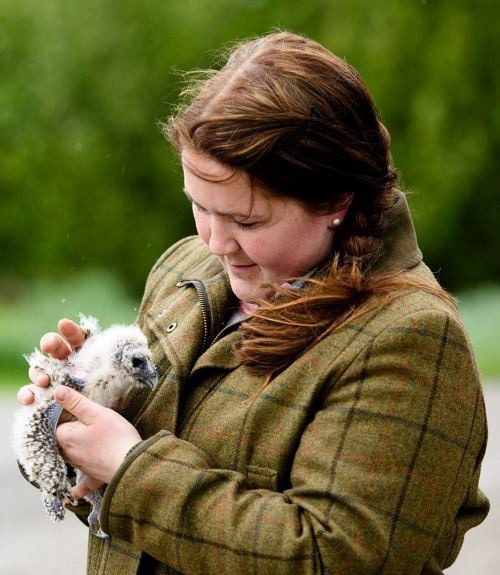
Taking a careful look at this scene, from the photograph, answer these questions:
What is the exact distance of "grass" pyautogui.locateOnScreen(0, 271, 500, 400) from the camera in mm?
12289

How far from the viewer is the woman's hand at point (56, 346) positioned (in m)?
2.38

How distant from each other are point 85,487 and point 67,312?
35.7ft

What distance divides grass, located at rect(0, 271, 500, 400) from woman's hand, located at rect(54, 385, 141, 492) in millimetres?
9602

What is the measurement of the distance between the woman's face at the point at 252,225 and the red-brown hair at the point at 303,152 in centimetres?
3

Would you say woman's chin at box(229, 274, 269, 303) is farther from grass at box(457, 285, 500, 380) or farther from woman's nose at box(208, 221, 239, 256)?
grass at box(457, 285, 500, 380)

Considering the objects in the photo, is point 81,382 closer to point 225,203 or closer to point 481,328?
point 225,203

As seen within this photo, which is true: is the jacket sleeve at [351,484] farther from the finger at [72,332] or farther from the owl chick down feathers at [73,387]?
the finger at [72,332]

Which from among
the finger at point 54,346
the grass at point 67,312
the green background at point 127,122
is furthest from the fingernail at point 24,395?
the green background at point 127,122

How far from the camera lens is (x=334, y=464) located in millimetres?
2000

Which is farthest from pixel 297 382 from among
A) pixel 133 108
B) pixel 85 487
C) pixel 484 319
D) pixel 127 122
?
pixel 484 319

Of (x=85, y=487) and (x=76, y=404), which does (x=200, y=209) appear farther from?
(x=85, y=487)

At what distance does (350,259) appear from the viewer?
2201 millimetres

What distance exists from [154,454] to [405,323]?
0.56 meters

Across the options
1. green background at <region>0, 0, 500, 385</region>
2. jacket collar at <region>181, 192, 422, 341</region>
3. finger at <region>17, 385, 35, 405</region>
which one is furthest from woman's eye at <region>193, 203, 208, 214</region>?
green background at <region>0, 0, 500, 385</region>
